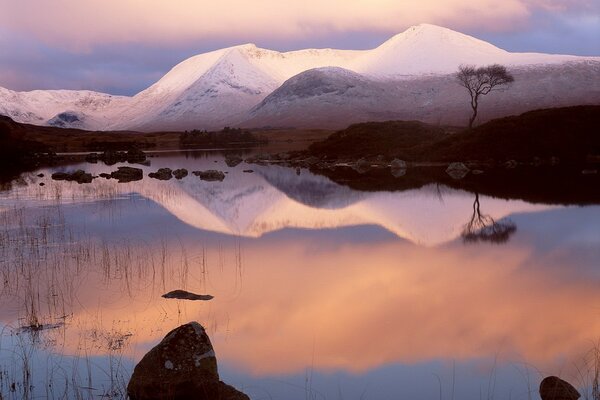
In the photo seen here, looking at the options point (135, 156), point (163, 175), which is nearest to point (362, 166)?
point (163, 175)

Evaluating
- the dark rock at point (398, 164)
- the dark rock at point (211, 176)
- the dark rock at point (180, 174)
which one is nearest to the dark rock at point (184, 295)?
the dark rock at point (211, 176)

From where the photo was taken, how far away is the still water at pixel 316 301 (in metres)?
9.16

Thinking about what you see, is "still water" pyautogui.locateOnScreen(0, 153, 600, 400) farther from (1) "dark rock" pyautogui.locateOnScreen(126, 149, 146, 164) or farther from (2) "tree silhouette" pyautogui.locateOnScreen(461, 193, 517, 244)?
(1) "dark rock" pyautogui.locateOnScreen(126, 149, 146, 164)

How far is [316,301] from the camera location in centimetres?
1284

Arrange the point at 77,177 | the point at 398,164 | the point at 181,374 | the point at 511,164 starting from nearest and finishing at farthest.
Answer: the point at 181,374 < the point at 77,177 < the point at 511,164 < the point at 398,164

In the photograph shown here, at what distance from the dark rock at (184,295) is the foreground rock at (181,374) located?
15.0 feet

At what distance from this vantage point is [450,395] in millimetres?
8477

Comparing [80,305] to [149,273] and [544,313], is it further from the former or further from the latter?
[544,313]

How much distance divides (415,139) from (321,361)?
211 feet

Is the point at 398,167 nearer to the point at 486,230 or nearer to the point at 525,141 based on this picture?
the point at 525,141

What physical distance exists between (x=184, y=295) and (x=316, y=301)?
8.86 ft

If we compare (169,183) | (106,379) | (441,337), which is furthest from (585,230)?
(169,183)

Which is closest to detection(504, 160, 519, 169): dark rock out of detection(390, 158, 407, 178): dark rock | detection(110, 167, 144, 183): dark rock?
detection(390, 158, 407, 178): dark rock

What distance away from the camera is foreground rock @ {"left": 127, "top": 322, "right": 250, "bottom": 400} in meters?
8.16
